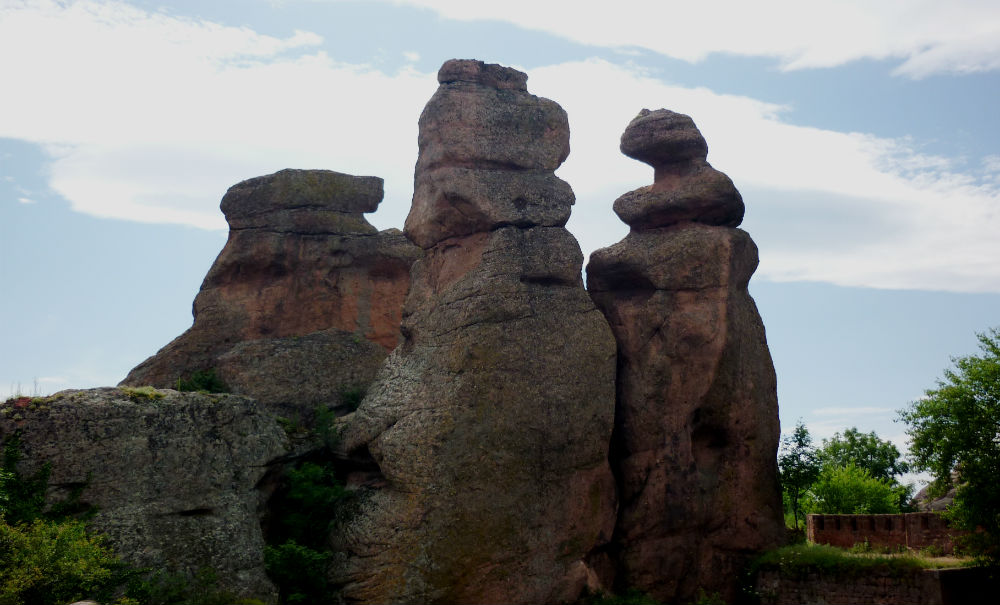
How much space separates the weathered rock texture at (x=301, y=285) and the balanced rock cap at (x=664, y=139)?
22.2 ft

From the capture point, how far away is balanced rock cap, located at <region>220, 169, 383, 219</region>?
94.3 ft

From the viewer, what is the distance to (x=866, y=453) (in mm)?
55406

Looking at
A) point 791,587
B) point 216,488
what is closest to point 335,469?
point 216,488

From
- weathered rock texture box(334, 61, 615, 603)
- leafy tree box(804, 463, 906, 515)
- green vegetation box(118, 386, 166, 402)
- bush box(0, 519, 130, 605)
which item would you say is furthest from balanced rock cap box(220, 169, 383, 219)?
leafy tree box(804, 463, 906, 515)

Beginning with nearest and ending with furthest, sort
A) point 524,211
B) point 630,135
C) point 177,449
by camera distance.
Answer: point 177,449, point 524,211, point 630,135

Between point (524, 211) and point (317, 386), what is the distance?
6.49 meters

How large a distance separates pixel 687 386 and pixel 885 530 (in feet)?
31.0

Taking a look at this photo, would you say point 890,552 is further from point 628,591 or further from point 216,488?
point 216,488

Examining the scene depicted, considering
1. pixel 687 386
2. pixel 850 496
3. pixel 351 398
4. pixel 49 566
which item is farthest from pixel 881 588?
pixel 850 496

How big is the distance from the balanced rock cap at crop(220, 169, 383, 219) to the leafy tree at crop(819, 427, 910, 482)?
1331 inches

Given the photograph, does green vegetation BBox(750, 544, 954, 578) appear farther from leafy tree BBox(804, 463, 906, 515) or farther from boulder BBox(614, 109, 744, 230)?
leafy tree BBox(804, 463, 906, 515)

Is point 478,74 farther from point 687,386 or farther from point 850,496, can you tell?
point 850,496

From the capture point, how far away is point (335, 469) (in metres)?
23.5

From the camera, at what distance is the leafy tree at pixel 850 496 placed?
1767 inches
